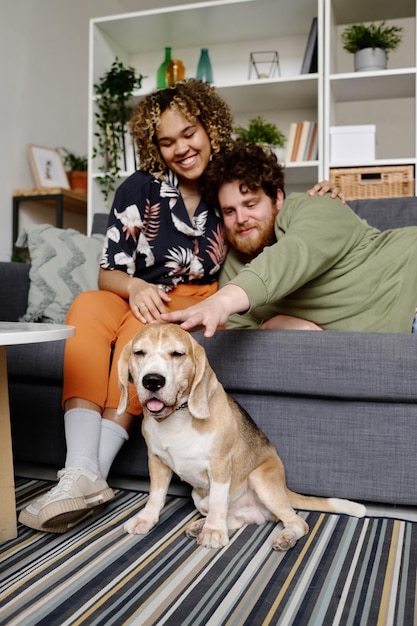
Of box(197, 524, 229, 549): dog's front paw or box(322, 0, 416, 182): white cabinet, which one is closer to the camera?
box(197, 524, 229, 549): dog's front paw

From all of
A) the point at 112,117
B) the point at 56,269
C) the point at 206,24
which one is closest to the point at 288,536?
the point at 56,269

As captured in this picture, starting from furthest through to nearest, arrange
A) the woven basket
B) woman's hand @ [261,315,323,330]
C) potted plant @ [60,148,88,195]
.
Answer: potted plant @ [60,148,88,195]
the woven basket
woman's hand @ [261,315,323,330]

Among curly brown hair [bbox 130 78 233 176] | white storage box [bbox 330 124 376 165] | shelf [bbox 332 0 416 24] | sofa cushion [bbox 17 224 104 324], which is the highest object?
shelf [bbox 332 0 416 24]

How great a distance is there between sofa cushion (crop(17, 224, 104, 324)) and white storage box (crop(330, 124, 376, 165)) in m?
1.55

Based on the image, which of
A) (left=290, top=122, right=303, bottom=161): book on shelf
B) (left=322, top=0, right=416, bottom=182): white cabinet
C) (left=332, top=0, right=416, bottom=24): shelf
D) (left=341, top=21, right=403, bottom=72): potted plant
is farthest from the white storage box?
(left=332, top=0, right=416, bottom=24): shelf

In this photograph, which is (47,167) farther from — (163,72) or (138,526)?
(138,526)

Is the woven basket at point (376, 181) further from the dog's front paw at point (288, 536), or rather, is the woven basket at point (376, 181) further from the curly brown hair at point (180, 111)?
the dog's front paw at point (288, 536)

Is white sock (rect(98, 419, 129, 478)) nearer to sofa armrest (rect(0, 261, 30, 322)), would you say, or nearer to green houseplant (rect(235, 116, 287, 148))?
sofa armrest (rect(0, 261, 30, 322))

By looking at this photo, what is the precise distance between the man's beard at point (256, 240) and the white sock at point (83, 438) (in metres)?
0.77

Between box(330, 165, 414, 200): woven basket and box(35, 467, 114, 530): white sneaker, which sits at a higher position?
box(330, 165, 414, 200): woven basket

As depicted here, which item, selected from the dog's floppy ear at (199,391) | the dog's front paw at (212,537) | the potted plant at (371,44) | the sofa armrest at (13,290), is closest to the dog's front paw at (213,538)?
the dog's front paw at (212,537)

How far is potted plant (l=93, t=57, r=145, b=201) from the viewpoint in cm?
393

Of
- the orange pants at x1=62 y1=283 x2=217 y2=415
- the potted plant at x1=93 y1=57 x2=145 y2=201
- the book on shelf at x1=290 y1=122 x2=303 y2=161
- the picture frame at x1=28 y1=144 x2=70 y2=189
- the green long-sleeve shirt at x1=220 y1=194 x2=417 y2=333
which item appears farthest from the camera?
the picture frame at x1=28 y1=144 x2=70 y2=189

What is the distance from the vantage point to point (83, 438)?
5.44 ft
